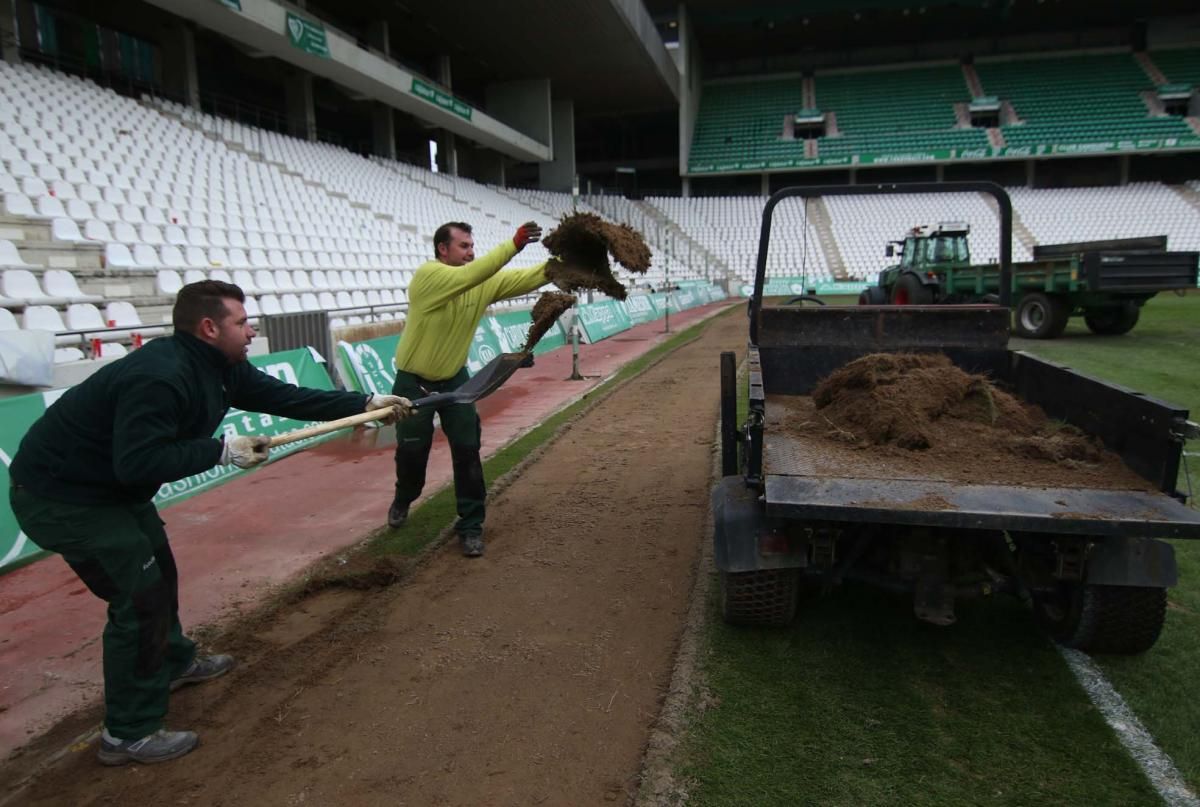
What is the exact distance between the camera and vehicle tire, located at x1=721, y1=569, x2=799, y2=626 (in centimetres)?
330

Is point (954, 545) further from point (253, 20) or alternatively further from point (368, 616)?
point (253, 20)

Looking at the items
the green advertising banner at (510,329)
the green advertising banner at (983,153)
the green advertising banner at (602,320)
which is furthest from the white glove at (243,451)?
the green advertising banner at (983,153)

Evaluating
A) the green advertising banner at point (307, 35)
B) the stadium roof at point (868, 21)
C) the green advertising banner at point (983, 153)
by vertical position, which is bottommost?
the green advertising banner at point (983, 153)

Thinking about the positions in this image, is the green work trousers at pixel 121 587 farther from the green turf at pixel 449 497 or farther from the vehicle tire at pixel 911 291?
the vehicle tire at pixel 911 291

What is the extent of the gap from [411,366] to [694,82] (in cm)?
4731

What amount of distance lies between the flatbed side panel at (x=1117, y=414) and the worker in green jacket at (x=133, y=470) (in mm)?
3480

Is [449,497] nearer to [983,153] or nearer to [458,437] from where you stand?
[458,437]

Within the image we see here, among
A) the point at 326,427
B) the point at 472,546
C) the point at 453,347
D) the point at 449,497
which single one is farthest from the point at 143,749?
the point at 449,497

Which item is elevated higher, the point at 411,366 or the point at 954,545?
the point at 411,366

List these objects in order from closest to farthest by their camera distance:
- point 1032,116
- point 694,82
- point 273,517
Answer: point 273,517
point 1032,116
point 694,82

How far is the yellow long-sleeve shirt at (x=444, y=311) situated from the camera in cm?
451

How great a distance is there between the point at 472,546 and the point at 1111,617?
11.0 ft

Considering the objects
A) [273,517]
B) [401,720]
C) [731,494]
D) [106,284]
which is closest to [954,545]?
[731,494]

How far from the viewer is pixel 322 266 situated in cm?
1380
